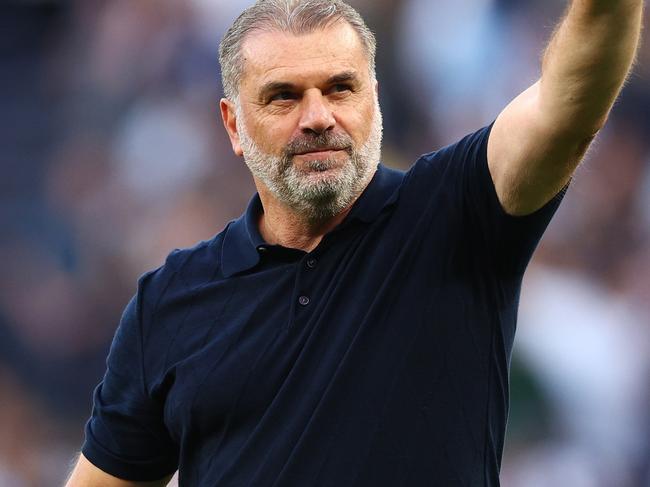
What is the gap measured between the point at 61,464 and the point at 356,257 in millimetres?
3257

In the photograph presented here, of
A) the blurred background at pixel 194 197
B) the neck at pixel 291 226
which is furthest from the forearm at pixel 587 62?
the blurred background at pixel 194 197

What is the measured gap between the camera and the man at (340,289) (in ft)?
6.82

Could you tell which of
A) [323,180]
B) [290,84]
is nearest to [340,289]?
[323,180]

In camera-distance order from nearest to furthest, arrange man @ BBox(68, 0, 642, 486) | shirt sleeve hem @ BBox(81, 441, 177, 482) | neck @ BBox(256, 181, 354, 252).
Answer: man @ BBox(68, 0, 642, 486) < neck @ BBox(256, 181, 354, 252) < shirt sleeve hem @ BBox(81, 441, 177, 482)

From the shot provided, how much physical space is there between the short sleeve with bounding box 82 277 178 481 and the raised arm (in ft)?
2.90

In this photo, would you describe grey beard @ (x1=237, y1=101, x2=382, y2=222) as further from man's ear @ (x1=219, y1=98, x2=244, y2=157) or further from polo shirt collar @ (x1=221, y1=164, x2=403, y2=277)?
man's ear @ (x1=219, y1=98, x2=244, y2=157)

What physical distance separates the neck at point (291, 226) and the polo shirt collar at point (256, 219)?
29 millimetres

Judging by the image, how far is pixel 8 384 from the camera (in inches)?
207

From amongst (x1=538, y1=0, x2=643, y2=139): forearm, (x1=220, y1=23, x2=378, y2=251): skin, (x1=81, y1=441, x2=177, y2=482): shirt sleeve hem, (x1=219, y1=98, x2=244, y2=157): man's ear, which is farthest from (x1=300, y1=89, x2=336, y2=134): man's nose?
(x1=81, y1=441, x2=177, y2=482): shirt sleeve hem

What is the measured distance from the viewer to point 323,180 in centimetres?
236

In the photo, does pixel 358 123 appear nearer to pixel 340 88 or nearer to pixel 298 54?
pixel 340 88

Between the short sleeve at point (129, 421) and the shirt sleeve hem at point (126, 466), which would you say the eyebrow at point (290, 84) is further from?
the shirt sleeve hem at point (126, 466)

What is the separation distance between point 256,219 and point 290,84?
35 centimetres

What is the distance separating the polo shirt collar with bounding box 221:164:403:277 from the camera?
2.35 meters
